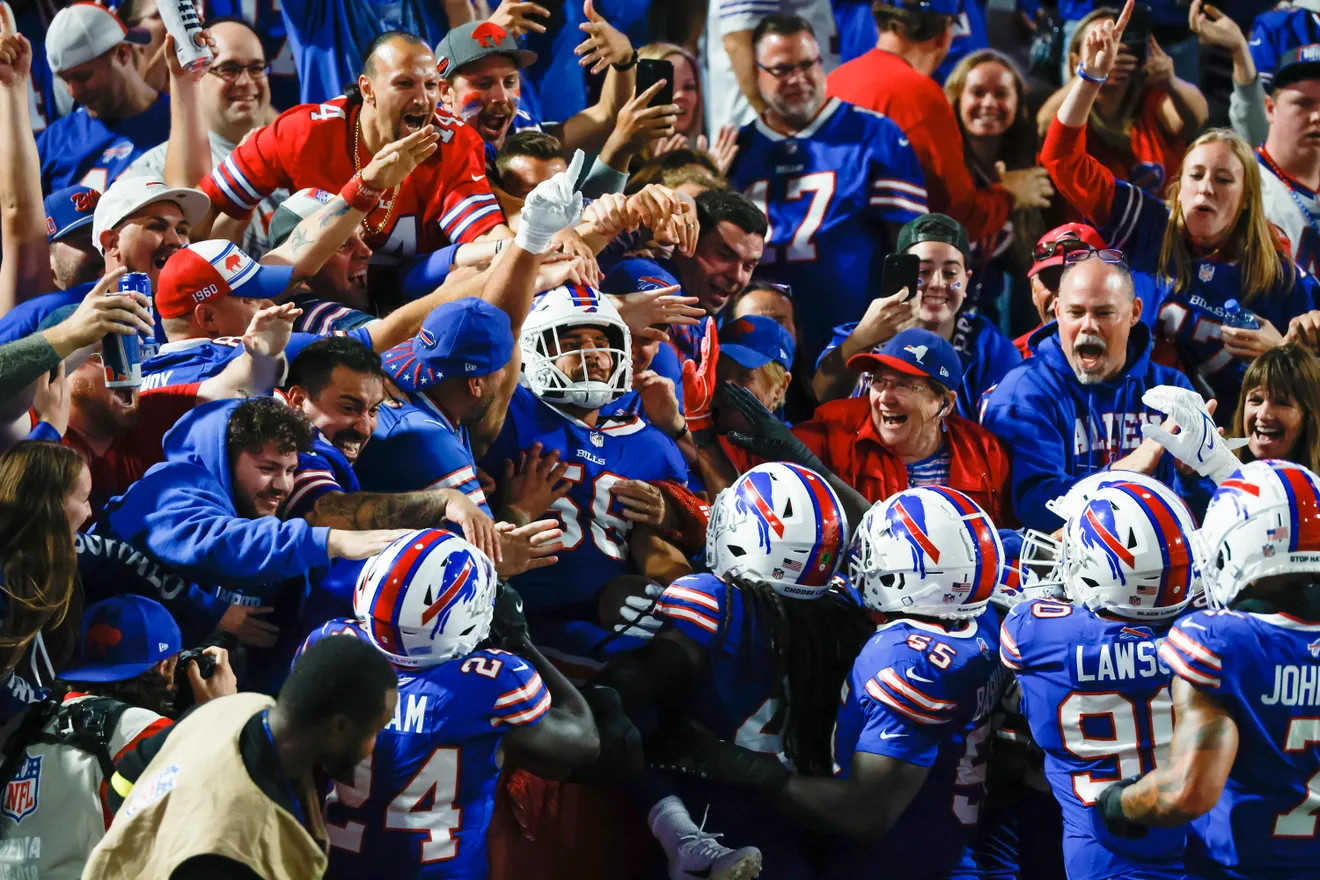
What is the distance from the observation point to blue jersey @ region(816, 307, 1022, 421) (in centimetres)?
808

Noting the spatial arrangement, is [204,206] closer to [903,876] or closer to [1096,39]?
[903,876]

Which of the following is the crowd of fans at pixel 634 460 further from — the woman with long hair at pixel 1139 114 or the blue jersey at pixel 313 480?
the woman with long hair at pixel 1139 114

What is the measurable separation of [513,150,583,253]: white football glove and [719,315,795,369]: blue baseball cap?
120 cm

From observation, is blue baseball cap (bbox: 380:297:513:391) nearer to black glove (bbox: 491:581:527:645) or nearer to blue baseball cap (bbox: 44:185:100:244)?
black glove (bbox: 491:581:527:645)

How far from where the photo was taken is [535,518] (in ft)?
20.9

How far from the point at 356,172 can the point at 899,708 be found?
339 centimetres

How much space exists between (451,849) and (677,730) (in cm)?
100

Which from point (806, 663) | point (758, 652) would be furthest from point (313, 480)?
point (806, 663)

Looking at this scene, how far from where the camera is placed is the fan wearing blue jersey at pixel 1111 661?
17.8 feet

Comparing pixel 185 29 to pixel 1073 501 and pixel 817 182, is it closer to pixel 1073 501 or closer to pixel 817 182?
pixel 817 182

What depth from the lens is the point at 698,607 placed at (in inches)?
228

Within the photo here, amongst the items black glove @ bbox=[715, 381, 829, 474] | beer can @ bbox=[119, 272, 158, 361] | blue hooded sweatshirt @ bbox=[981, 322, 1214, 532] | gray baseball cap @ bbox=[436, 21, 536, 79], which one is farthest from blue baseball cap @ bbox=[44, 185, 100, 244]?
blue hooded sweatshirt @ bbox=[981, 322, 1214, 532]

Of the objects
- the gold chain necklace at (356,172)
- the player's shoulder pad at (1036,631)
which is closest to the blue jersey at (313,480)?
the gold chain necklace at (356,172)

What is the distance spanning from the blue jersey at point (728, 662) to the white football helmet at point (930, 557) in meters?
0.40
